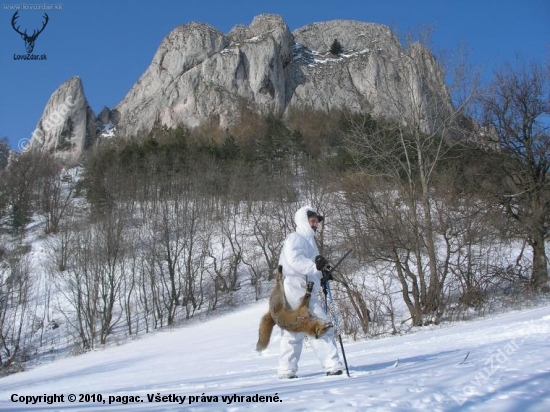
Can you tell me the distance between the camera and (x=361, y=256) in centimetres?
1510

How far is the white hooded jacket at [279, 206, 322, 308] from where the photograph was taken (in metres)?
5.83

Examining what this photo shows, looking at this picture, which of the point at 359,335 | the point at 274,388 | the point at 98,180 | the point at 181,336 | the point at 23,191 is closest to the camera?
the point at 274,388

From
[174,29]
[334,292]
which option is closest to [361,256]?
[334,292]

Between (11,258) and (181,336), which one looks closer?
(181,336)

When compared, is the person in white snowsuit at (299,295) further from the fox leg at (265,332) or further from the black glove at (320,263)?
the fox leg at (265,332)

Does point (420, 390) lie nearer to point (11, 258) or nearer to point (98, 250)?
point (98, 250)

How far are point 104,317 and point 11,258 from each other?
7320 mm

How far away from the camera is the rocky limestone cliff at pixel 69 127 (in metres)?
81.6

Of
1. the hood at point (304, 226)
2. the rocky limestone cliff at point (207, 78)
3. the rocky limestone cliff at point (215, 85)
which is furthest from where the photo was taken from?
the rocky limestone cliff at point (215, 85)

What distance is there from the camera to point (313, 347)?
18.9ft

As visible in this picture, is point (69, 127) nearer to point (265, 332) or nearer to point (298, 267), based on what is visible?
point (265, 332)

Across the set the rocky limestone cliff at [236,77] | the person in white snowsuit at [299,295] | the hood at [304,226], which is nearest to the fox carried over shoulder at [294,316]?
the person in white snowsuit at [299,295]

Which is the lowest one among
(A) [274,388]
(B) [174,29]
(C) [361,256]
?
(A) [274,388]

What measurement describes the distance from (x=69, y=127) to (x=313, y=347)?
281ft
